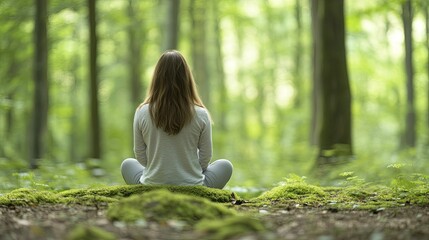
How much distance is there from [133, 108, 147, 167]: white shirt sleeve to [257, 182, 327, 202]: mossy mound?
1.42 m

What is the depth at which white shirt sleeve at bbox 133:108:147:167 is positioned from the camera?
6.18 m

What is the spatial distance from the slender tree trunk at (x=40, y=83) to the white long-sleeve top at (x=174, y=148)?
6.02 m

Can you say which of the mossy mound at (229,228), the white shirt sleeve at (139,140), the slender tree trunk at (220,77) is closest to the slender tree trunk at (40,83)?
the white shirt sleeve at (139,140)

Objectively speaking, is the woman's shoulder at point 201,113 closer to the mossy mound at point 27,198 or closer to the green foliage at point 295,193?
the green foliage at point 295,193

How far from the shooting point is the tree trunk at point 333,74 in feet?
34.9

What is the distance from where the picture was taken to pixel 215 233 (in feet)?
13.2

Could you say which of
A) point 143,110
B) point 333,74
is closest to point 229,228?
point 143,110

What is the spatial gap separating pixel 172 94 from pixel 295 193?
1.90 metres

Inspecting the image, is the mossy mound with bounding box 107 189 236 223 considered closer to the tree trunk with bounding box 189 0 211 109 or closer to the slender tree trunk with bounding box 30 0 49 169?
the slender tree trunk with bounding box 30 0 49 169

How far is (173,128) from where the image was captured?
19.6ft

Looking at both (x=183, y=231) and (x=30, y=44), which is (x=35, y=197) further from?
(x=30, y=44)

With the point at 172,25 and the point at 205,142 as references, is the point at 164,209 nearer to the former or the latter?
the point at 205,142

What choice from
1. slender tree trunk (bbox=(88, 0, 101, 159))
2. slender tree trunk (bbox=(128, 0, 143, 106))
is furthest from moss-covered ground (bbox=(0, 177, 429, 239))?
slender tree trunk (bbox=(128, 0, 143, 106))

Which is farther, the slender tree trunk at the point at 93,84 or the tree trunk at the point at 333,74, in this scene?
the slender tree trunk at the point at 93,84
